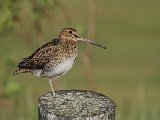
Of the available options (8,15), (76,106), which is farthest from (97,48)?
(76,106)

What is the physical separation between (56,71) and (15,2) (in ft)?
18.9

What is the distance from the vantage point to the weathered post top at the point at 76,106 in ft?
16.5

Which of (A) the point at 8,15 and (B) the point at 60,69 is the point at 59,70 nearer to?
(B) the point at 60,69

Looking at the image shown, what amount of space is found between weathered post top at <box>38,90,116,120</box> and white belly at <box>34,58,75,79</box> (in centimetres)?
108

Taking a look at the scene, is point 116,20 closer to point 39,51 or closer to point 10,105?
point 10,105

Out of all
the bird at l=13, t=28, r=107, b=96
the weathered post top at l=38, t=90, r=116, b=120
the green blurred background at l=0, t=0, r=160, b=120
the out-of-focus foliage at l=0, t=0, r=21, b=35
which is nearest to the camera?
the weathered post top at l=38, t=90, r=116, b=120

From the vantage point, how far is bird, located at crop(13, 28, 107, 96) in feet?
22.5

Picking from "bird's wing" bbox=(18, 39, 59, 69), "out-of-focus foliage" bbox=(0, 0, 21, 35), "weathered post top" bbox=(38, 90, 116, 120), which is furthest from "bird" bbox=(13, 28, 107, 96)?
"out-of-focus foliage" bbox=(0, 0, 21, 35)

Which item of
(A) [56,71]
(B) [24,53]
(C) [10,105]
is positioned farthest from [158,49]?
(A) [56,71]

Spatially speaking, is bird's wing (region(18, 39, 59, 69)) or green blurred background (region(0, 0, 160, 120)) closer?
bird's wing (region(18, 39, 59, 69))

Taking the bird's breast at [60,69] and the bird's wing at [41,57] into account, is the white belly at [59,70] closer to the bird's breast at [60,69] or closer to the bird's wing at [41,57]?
the bird's breast at [60,69]

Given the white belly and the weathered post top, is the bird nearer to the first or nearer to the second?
the white belly

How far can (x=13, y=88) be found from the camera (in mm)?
11922

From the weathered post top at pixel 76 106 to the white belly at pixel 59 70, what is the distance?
3.56 feet
